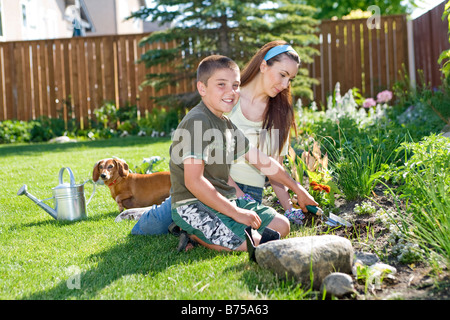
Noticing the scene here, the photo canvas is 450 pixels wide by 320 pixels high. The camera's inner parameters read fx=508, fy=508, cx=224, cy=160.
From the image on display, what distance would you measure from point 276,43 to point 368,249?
1750 millimetres

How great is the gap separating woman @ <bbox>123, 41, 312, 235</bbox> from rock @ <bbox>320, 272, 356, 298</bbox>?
1.46m

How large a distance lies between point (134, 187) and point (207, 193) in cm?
164

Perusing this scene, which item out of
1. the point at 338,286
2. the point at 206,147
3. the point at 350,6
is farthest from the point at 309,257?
the point at 350,6

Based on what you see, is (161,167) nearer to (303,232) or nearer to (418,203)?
(303,232)

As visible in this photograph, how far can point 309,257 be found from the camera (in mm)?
2387

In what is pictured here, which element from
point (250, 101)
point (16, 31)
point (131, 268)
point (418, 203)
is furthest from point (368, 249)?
point (16, 31)

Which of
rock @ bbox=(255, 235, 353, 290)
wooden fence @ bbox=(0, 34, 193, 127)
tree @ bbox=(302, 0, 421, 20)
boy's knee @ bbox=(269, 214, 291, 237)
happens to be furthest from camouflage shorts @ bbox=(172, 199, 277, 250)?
tree @ bbox=(302, 0, 421, 20)

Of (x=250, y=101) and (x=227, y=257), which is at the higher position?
(x=250, y=101)

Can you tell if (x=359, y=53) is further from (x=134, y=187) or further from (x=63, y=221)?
(x=63, y=221)

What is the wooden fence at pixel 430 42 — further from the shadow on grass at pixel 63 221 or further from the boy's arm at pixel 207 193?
the boy's arm at pixel 207 193

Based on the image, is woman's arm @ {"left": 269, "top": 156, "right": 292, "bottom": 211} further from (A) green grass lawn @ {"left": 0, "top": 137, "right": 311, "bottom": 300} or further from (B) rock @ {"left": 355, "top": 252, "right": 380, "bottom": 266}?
(B) rock @ {"left": 355, "top": 252, "right": 380, "bottom": 266}

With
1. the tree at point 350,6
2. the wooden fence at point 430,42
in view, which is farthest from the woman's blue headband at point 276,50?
the tree at point 350,6

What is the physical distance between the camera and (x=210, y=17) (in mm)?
9930

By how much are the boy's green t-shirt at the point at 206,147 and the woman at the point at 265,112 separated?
1.62 feet
